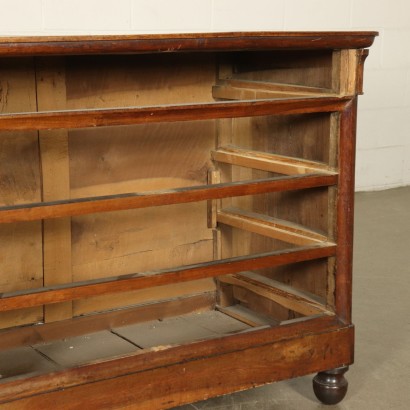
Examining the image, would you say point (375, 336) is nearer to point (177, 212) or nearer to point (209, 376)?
point (177, 212)

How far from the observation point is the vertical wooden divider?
6.93 feet

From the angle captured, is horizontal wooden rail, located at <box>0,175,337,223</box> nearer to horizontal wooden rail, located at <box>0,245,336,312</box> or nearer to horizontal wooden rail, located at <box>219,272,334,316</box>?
horizontal wooden rail, located at <box>0,245,336,312</box>

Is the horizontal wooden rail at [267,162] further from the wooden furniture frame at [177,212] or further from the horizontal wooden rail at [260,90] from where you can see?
the horizontal wooden rail at [260,90]

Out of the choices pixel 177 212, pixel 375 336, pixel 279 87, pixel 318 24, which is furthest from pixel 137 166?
pixel 318 24

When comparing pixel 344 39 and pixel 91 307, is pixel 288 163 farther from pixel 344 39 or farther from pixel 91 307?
pixel 91 307

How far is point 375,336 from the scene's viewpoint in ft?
8.97

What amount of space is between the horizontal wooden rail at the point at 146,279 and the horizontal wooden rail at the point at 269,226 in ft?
0.33

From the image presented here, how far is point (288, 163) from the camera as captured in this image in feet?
7.24

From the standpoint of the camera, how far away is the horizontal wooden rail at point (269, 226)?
2.18m

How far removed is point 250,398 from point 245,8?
2631mm

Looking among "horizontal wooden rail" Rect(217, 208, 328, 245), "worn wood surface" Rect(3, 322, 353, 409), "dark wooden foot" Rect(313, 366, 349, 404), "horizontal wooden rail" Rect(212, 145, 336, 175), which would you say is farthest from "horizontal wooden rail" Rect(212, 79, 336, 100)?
"dark wooden foot" Rect(313, 366, 349, 404)

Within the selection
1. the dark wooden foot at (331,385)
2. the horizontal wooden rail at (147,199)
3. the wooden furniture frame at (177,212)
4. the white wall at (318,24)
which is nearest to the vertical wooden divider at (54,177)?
the wooden furniture frame at (177,212)

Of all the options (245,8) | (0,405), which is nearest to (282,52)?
(0,405)

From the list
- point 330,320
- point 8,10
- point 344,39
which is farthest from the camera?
point 8,10
